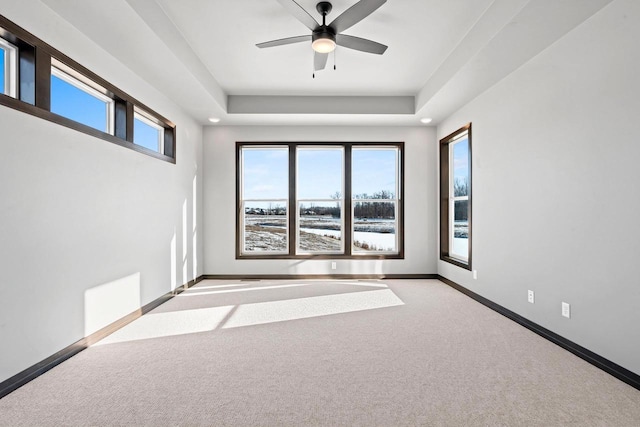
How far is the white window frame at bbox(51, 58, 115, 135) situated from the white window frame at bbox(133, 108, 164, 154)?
0.33 metres

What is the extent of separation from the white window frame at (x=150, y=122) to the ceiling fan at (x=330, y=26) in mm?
1735

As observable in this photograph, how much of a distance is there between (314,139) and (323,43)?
2.93 metres

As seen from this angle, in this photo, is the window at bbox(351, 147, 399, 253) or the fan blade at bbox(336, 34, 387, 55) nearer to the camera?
the fan blade at bbox(336, 34, 387, 55)

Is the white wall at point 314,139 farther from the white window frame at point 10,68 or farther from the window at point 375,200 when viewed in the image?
the white window frame at point 10,68

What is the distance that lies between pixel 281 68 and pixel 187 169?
2069 millimetres

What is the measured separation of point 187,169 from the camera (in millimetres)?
5086

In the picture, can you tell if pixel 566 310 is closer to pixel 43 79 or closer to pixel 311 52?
pixel 311 52

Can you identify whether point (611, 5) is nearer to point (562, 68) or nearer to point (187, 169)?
point (562, 68)

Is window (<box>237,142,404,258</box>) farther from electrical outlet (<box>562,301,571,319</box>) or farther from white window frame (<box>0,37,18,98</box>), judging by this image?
white window frame (<box>0,37,18,98</box>)

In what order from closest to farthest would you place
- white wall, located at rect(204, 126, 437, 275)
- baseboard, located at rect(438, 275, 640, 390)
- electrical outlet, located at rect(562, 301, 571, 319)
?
baseboard, located at rect(438, 275, 640, 390) → electrical outlet, located at rect(562, 301, 571, 319) → white wall, located at rect(204, 126, 437, 275)

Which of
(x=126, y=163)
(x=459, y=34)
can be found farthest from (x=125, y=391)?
(x=459, y=34)

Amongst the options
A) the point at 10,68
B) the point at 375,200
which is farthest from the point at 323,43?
the point at 375,200

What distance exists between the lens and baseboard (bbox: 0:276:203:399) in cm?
215

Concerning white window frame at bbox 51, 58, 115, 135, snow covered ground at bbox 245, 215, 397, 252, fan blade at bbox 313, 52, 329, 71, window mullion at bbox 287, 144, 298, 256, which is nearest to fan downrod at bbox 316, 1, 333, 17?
fan blade at bbox 313, 52, 329, 71
